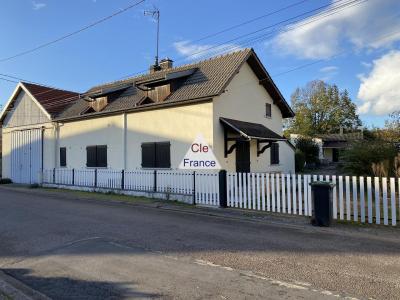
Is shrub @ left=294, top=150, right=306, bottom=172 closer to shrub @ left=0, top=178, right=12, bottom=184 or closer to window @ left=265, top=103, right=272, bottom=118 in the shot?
window @ left=265, top=103, right=272, bottom=118

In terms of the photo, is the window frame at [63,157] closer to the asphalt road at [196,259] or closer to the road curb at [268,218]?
the road curb at [268,218]

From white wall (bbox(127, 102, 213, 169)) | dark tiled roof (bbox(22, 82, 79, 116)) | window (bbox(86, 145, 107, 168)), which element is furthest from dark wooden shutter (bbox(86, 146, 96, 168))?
dark tiled roof (bbox(22, 82, 79, 116))

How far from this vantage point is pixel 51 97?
24.3 m

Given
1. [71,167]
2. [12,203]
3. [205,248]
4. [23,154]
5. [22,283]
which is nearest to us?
[22,283]

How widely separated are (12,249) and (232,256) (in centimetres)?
439

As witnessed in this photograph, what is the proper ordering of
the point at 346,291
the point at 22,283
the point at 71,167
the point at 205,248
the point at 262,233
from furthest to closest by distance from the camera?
the point at 71,167, the point at 262,233, the point at 205,248, the point at 22,283, the point at 346,291

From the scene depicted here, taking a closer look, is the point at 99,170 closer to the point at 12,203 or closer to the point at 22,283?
the point at 12,203

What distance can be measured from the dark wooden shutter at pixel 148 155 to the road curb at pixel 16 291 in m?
11.2

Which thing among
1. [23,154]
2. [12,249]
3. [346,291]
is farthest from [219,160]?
[23,154]

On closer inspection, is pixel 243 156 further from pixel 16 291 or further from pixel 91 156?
pixel 16 291

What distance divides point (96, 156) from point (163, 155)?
209 inches

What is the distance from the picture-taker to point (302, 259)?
19.0 feet

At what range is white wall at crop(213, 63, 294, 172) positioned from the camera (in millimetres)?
14453

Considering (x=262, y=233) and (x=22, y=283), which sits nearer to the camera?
(x=22, y=283)
